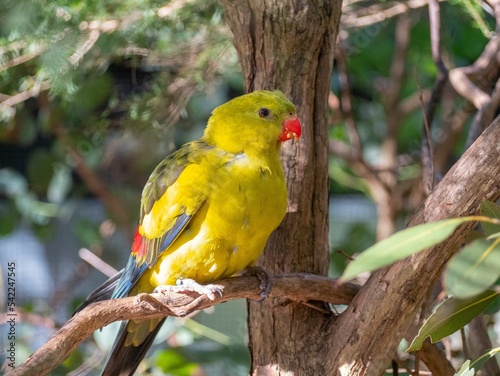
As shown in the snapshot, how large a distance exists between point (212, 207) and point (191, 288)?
153 mm

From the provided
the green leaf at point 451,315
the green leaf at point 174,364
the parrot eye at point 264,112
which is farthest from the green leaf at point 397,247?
the green leaf at point 174,364

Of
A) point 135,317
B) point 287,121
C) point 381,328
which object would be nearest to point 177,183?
point 287,121

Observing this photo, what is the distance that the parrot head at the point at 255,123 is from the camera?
4.18 ft

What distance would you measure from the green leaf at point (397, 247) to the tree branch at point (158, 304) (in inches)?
17.2

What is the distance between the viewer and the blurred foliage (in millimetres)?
1717

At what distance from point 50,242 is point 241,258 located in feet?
6.01

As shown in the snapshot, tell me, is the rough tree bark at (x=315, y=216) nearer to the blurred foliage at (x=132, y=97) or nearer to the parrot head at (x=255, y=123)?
the parrot head at (x=255, y=123)

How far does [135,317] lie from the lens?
3.38 feet

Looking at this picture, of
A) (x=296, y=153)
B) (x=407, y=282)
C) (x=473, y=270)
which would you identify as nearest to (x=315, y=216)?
(x=296, y=153)

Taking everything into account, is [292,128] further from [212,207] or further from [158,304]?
[158,304]

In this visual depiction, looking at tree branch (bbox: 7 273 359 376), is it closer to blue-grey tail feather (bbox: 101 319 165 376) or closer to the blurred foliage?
blue-grey tail feather (bbox: 101 319 165 376)

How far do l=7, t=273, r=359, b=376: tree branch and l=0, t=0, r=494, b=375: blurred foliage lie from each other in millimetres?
455

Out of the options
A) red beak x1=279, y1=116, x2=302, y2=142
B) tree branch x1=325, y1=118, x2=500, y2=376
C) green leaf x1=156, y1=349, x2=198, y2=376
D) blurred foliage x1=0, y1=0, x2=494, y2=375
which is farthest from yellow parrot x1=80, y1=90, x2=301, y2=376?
green leaf x1=156, y1=349, x2=198, y2=376

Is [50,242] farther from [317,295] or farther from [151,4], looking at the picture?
[317,295]
